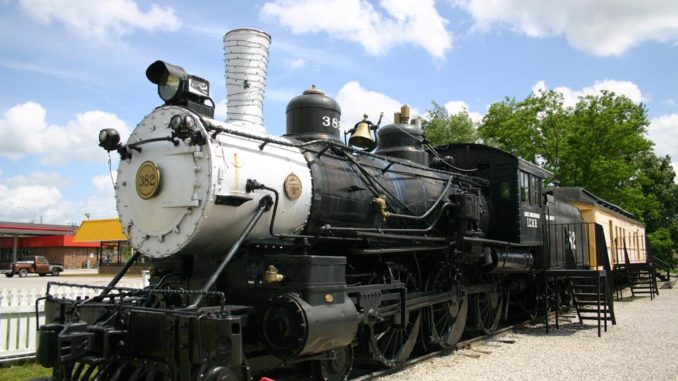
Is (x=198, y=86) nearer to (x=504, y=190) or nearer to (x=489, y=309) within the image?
(x=504, y=190)

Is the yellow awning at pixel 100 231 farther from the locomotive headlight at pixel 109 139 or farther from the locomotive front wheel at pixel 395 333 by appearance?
the locomotive headlight at pixel 109 139

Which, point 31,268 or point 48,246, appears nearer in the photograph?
point 31,268

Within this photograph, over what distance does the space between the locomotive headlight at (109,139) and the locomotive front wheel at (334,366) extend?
3.43 metres

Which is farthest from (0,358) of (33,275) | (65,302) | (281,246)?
(33,275)

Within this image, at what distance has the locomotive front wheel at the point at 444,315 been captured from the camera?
9.16 meters

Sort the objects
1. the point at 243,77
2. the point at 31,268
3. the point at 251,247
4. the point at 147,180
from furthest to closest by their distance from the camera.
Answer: the point at 31,268
the point at 243,77
the point at 251,247
the point at 147,180

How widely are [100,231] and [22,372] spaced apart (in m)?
37.4

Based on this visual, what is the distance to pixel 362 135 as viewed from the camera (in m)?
8.59

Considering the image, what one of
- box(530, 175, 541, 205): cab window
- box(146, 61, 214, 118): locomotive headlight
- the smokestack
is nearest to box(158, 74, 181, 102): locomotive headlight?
box(146, 61, 214, 118): locomotive headlight

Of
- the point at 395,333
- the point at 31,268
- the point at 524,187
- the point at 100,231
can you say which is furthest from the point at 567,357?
the point at 31,268

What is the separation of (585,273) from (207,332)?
1054 centimetres

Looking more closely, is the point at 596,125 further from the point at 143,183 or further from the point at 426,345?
the point at 143,183

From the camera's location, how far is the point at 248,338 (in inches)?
232

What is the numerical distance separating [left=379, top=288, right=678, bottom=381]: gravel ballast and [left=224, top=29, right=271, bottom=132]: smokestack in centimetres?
399
